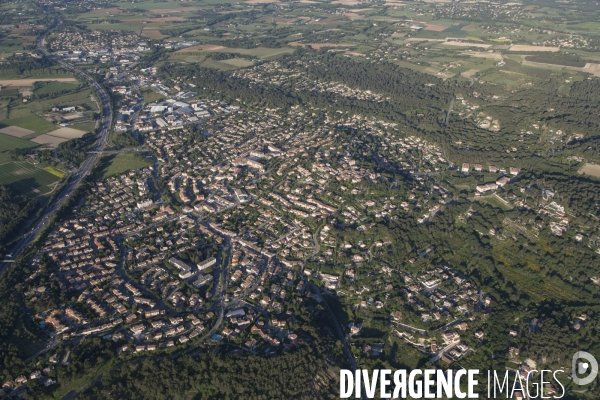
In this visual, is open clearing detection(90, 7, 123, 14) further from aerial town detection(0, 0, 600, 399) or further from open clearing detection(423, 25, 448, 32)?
open clearing detection(423, 25, 448, 32)

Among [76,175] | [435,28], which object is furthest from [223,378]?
[435,28]

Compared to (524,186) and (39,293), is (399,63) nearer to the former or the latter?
(524,186)

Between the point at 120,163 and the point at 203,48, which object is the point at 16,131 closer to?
the point at 120,163

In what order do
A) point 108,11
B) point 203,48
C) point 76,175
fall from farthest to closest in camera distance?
1. point 108,11
2. point 203,48
3. point 76,175

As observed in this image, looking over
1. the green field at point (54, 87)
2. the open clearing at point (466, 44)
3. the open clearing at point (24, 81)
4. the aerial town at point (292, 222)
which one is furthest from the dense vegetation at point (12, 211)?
the open clearing at point (466, 44)

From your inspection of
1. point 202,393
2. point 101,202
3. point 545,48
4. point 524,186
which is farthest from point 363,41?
point 202,393

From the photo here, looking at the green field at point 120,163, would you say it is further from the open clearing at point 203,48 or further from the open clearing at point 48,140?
the open clearing at point 203,48
